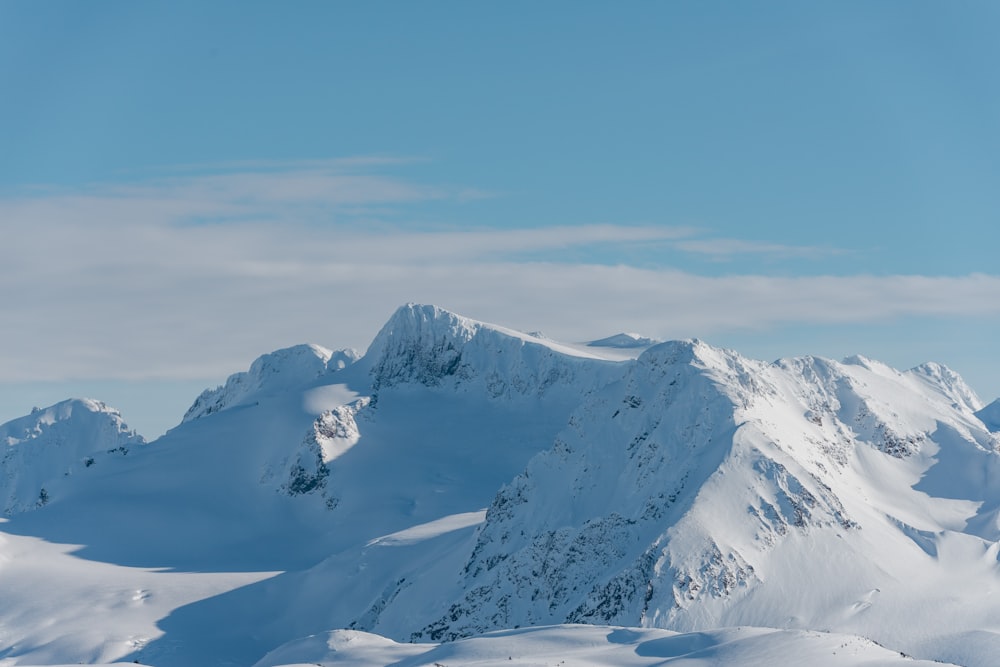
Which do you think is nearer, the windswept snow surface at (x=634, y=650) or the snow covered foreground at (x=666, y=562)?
the windswept snow surface at (x=634, y=650)

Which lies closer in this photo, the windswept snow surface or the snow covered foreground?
the windswept snow surface

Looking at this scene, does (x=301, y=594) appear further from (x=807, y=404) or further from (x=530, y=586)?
(x=807, y=404)

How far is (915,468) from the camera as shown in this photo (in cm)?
16600

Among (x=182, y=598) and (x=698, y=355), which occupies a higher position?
(x=698, y=355)

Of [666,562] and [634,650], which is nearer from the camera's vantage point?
[634,650]

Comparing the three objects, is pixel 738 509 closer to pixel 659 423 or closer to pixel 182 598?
pixel 659 423

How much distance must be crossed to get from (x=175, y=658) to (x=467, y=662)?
90.2m

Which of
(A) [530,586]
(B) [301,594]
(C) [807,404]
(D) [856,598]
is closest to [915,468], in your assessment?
(C) [807,404]

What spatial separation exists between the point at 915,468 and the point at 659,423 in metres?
35.7

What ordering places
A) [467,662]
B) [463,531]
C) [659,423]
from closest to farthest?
[467,662], [659,423], [463,531]

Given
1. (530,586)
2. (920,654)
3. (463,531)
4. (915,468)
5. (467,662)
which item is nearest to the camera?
(467,662)

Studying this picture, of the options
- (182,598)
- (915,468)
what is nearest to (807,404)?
(915,468)

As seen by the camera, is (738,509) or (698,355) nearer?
(738,509)

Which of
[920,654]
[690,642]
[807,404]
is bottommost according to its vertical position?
[920,654]
